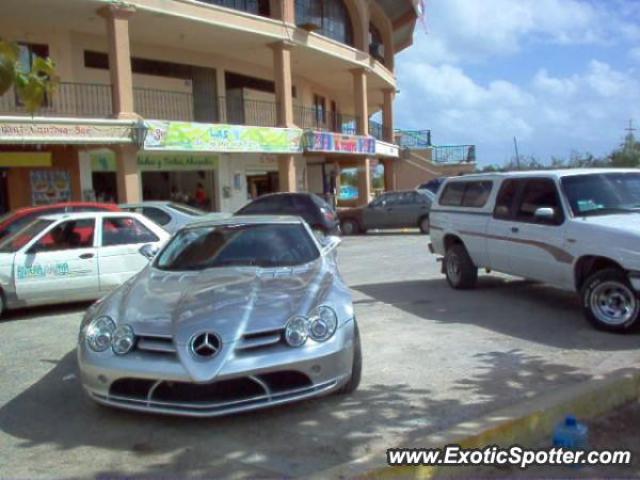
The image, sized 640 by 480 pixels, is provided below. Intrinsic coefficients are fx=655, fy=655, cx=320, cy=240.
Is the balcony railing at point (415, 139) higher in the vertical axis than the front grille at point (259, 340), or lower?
higher

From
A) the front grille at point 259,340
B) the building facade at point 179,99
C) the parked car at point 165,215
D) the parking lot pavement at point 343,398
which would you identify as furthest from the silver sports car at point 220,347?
the building facade at point 179,99

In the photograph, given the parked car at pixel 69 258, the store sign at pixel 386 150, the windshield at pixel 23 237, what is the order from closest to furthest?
the parked car at pixel 69 258 < the windshield at pixel 23 237 < the store sign at pixel 386 150

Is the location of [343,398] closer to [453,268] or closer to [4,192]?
[453,268]

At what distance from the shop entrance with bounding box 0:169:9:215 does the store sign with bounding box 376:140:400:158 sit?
1657 cm

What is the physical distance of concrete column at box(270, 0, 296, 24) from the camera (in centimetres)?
2278

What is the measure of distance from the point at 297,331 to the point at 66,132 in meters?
14.1

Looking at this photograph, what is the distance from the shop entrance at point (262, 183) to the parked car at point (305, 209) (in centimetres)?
950

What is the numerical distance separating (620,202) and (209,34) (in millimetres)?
17026

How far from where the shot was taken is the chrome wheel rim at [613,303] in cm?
678

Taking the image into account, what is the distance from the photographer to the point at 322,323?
4723 millimetres

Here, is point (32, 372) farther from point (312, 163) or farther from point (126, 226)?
point (312, 163)

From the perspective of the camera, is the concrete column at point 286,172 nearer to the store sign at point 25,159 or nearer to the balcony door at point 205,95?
the balcony door at point 205,95

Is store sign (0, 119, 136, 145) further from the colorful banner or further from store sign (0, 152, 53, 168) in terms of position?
the colorful banner

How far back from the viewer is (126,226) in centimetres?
975
